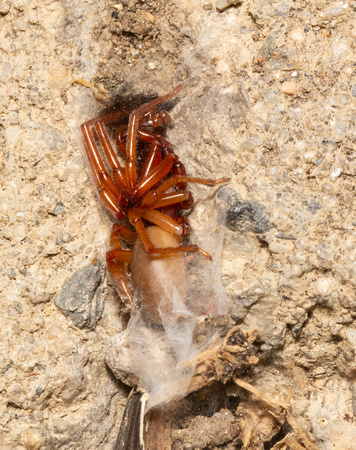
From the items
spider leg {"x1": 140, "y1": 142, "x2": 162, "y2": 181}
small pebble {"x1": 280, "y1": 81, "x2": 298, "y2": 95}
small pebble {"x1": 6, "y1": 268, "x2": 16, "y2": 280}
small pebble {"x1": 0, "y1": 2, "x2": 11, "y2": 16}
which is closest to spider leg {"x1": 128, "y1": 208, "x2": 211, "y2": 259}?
spider leg {"x1": 140, "y1": 142, "x2": 162, "y2": 181}

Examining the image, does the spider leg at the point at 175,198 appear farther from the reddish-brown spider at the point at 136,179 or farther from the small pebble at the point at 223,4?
the small pebble at the point at 223,4

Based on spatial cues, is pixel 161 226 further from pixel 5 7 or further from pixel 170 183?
pixel 5 7

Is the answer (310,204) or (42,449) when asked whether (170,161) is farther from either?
→ (42,449)

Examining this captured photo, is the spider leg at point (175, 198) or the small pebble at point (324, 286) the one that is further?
the spider leg at point (175, 198)

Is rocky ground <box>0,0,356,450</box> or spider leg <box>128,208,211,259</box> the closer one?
rocky ground <box>0,0,356,450</box>

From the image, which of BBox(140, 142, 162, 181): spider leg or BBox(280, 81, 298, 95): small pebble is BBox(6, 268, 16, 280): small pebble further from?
A: BBox(280, 81, 298, 95): small pebble

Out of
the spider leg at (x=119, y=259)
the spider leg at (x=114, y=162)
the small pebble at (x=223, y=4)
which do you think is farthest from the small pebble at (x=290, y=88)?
the spider leg at (x=119, y=259)
